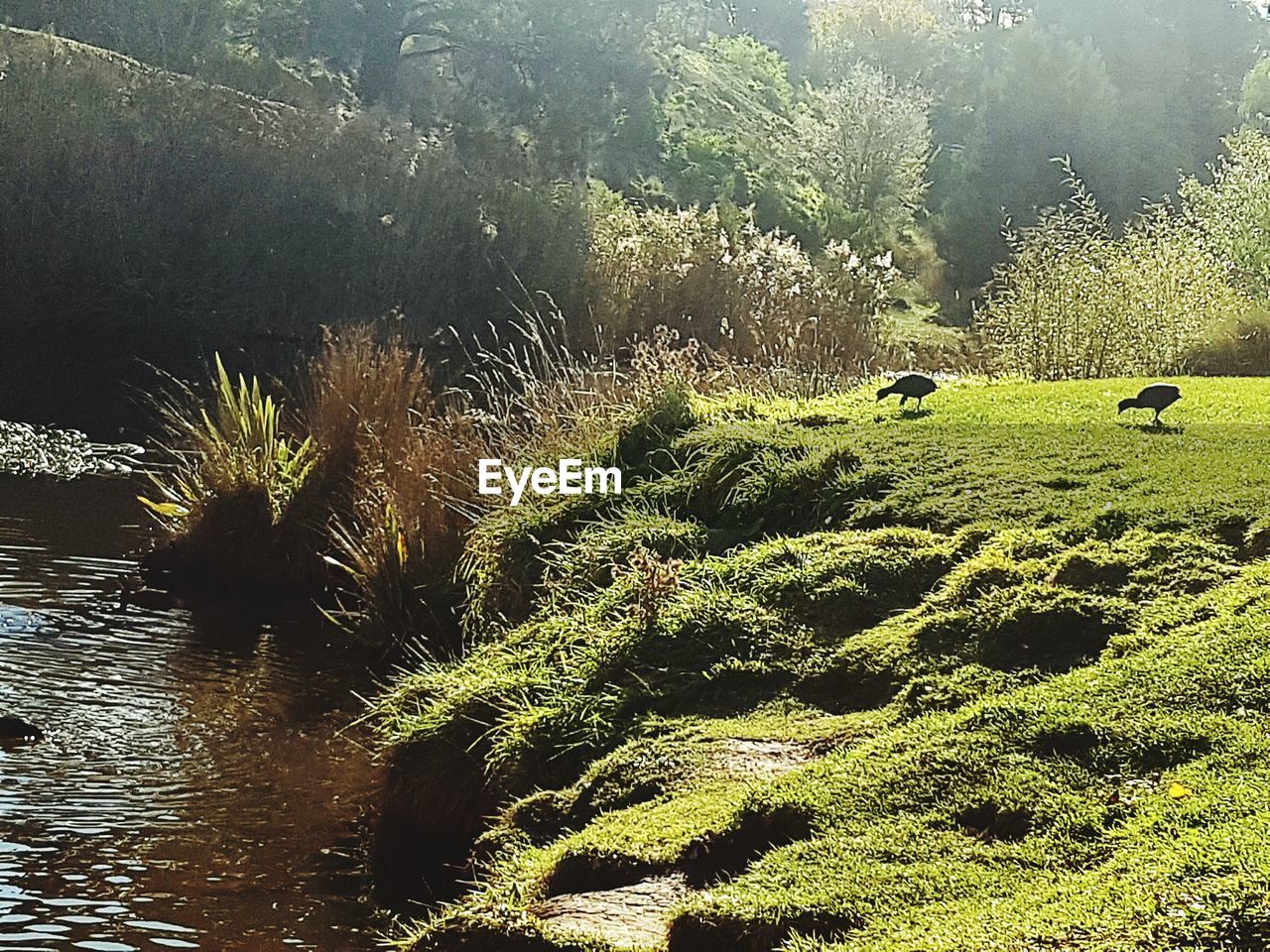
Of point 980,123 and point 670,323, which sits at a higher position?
point 980,123

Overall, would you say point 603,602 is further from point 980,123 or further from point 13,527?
point 980,123

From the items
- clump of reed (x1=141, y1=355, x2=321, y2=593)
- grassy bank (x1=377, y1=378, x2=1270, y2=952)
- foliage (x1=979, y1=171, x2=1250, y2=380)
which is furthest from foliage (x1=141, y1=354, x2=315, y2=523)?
foliage (x1=979, y1=171, x2=1250, y2=380)

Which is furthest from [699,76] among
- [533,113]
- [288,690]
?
[288,690]

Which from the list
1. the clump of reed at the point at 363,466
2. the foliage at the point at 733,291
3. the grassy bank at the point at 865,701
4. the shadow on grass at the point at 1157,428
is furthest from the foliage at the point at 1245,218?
the grassy bank at the point at 865,701

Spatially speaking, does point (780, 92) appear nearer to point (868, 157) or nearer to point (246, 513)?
point (868, 157)

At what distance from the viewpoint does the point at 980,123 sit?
44312 mm

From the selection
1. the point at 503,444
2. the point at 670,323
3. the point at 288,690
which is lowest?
the point at 288,690

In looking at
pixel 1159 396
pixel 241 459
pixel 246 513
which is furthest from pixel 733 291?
pixel 1159 396

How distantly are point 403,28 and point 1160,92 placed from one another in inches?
1012

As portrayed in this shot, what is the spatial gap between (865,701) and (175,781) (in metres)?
2.80

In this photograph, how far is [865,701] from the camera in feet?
15.8

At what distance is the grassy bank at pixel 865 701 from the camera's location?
322 centimetres

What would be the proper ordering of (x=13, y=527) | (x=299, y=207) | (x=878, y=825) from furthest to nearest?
(x=299, y=207), (x=13, y=527), (x=878, y=825)

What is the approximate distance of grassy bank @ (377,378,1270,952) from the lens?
10.6 ft
